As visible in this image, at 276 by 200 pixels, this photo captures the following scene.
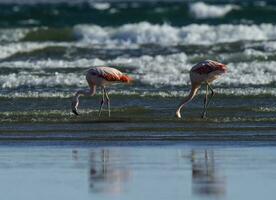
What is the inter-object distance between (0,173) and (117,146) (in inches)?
108

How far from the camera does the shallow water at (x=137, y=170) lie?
38.7 feet

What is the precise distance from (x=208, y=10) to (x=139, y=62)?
13966 millimetres

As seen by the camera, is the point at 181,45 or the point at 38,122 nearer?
the point at 38,122

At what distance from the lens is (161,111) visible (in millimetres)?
20047

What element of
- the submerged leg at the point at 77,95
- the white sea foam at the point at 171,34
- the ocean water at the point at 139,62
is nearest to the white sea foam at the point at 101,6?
the ocean water at the point at 139,62

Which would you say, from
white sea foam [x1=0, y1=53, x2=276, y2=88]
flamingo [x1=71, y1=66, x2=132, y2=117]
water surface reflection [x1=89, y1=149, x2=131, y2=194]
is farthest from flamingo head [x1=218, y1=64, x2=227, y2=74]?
water surface reflection [x1=89, y1=149, x2=131, y2=194]

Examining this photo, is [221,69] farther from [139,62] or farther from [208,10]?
[208,10]

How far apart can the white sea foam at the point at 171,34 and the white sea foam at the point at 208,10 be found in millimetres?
2706

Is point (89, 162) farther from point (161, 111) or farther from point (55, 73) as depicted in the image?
point (55, 73)

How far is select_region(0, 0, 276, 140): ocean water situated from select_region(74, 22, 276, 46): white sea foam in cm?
4

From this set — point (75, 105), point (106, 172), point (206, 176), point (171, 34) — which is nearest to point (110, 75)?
point (75, 105)

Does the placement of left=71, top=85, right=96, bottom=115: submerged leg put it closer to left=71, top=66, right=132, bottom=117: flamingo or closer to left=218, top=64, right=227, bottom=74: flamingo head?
left=71, top=66, right=132, bottom=117: flamingo

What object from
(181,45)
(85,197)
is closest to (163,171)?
(85,197)

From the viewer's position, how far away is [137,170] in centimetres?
1327
